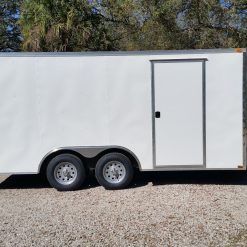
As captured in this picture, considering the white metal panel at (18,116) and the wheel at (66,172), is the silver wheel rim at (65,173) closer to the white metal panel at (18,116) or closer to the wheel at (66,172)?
the wheel at (66,172)

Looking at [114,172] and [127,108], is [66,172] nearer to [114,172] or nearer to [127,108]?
[114,172]

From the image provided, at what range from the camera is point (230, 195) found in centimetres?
688

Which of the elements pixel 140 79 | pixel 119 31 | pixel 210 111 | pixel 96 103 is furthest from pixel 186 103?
pixel 119 31

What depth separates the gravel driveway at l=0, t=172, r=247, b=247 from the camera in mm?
5020

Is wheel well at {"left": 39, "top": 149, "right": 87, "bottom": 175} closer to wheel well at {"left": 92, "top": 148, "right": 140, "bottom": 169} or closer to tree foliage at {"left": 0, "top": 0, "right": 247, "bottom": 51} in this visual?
wheel well at {"left": 92, "top": 148, "right": 140, "bottom": 169}

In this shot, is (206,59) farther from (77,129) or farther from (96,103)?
(77,129)

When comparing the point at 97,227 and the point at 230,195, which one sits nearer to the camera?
the point at 97,227

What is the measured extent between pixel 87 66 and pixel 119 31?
6346 mm

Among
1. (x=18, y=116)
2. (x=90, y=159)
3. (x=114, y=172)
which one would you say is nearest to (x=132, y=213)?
(x=114, y=172)

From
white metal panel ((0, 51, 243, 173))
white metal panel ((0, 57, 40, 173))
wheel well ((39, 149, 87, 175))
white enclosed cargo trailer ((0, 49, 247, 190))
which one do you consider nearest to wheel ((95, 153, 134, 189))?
white enclosed cargo trailer ((0, 49, 247, 190))

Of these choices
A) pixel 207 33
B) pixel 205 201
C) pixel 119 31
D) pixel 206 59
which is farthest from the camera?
A: pixel 119 31

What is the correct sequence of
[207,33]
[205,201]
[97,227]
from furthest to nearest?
[207,33], [205,201], [97,227]

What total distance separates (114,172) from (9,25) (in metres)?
15.2

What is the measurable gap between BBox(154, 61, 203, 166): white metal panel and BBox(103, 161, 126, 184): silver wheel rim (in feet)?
2.23
